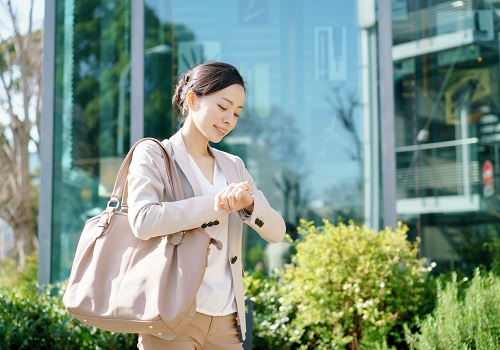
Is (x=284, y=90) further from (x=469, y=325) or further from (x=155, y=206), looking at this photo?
(x=155, y=206)

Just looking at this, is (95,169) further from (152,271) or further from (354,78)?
(152,271)

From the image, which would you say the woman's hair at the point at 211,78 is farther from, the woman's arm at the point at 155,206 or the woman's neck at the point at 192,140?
the woman's arm at the point at 155,206

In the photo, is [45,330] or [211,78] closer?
[211,78]

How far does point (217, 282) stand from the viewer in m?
2.37

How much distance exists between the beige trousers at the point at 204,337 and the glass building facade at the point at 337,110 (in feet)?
14.4

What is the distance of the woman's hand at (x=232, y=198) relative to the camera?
7.25 ft

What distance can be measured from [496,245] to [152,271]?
4777mm

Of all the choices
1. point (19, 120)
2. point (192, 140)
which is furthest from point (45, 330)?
point (19, 120)

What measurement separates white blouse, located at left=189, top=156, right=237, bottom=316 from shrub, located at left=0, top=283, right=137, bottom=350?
284 centimetres

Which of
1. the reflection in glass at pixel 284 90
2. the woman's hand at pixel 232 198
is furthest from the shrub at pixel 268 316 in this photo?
the woman's hand at pixel 232 198

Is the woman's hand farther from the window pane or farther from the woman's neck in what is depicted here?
the window pane

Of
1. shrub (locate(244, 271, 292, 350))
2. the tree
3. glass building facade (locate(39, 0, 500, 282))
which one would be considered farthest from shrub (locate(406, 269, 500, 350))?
the tree

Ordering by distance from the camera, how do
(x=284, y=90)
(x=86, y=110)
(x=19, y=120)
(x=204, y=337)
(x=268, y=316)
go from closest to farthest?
1. (x=204, y=337)
2. (x=268, y=316)
3. (x=284, y=90)
4. (x=86, y=110)
5. (x=19, y=120)

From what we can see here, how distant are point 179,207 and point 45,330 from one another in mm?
3181
